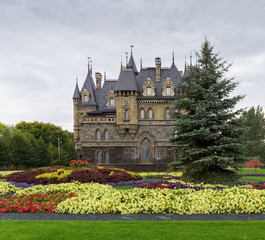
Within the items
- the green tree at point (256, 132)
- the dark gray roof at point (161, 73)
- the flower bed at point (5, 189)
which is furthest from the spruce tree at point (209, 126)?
the green tree at point (256, 132)

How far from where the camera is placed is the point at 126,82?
34906mm

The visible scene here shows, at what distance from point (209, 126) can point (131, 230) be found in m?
11.8

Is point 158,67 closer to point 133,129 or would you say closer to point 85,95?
point 133,129

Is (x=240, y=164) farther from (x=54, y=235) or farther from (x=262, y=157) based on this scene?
(x=262, y=157)

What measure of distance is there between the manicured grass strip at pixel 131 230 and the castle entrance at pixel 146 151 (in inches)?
1070

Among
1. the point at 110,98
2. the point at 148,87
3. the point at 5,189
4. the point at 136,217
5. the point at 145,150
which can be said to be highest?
the point at 148,87

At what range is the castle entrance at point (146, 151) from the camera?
3516cm

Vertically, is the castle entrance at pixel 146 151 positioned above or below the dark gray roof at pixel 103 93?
below

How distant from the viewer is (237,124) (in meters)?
17.1

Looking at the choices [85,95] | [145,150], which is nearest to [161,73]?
[145,150]

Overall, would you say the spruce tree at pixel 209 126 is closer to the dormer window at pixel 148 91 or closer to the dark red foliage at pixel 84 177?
the dark red foliage at pixel 84 177

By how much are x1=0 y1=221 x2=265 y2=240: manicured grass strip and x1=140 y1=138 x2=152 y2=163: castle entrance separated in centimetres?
2717

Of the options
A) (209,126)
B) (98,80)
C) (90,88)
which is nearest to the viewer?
(209,126)

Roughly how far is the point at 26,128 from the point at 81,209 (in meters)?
60.9
